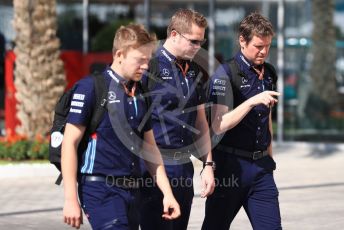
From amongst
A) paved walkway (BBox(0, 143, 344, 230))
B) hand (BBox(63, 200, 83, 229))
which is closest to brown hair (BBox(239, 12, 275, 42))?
hand (BBox(63, 200, 83, 229))

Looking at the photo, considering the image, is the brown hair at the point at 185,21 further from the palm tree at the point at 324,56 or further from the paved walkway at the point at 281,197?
the palm tree at the point at 324,56

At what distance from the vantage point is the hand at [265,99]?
20.7 feet

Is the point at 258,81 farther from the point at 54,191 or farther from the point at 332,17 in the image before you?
the point at 332,17

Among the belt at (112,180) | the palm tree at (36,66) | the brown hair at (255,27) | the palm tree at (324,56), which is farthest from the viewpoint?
the palm tree at (324,56)

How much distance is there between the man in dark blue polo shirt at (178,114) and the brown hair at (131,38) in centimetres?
77

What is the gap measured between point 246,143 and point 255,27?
2.55 feet

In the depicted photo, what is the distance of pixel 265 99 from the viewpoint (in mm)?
6293

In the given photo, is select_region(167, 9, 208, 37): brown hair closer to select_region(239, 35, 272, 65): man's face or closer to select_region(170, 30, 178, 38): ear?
select_region(170, 30, 178, 38): ear

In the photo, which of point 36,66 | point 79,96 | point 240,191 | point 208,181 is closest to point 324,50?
point 36,66

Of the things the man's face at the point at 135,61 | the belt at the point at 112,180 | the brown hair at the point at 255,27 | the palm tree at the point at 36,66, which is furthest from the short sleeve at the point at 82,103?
the palm tree at the point at 36,66

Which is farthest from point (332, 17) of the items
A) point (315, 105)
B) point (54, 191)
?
point (54, 191)

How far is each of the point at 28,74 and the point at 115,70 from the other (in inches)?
410

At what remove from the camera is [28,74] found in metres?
15.9

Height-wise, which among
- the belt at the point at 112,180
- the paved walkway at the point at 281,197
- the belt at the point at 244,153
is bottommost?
the paved walkway at the point at 281,197
